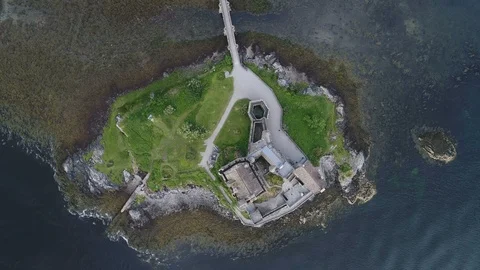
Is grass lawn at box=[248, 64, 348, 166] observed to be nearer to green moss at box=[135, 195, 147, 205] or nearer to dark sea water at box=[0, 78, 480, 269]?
dark sea water at box=[0, 78, 480, 269]

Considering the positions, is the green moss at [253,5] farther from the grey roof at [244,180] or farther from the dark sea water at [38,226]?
the dark sea water at [38,226]

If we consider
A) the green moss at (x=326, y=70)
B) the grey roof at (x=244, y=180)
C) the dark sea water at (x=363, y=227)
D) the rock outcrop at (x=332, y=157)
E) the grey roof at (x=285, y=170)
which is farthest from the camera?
the dark sea water at (x=363, y=227)

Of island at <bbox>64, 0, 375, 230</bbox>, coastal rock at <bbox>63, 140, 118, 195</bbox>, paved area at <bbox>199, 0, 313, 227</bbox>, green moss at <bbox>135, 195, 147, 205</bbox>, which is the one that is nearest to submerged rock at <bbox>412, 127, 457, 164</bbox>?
island at <bbox>64, 0, 375, 230</bbox>

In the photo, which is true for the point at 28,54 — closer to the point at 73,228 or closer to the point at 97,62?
the point at 97,62

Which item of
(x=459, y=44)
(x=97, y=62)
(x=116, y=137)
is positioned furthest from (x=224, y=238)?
(x=459, y=44)

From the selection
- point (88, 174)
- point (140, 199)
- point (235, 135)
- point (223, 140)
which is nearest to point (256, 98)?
point (235, 135)

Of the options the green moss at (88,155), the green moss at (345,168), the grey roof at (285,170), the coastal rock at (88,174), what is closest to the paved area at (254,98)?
the grey roof at (285,170)

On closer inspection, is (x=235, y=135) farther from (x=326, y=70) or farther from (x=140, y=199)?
(x=140, y=199)
